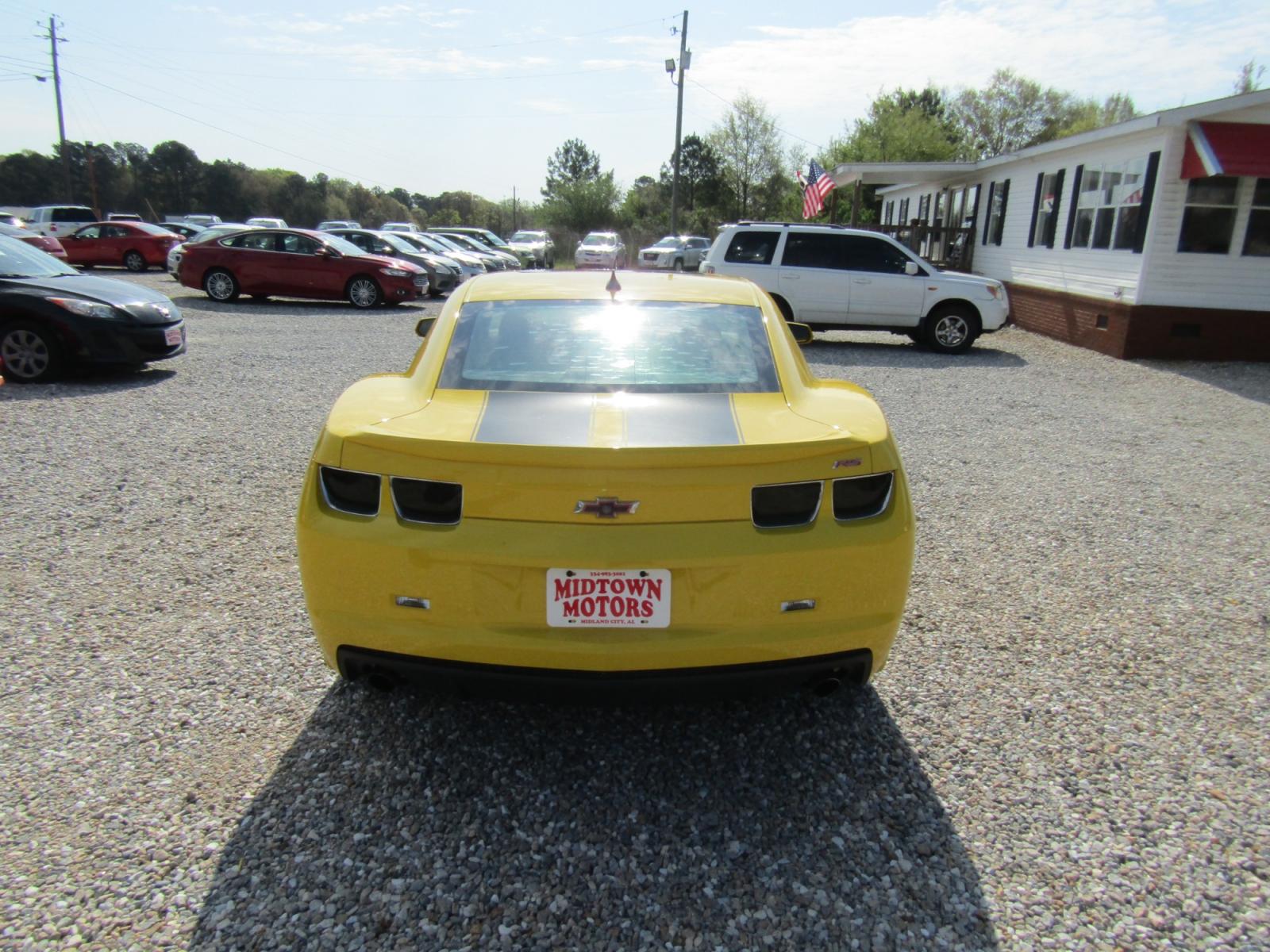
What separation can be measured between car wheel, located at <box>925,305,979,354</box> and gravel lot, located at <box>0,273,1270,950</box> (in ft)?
27.7

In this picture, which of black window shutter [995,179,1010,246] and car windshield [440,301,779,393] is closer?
car windshield [440,301,779,393]

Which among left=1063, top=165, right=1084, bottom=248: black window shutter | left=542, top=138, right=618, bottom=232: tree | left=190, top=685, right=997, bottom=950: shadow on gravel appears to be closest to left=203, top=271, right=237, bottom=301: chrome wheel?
left=1063, top=165, right=1084, bottom=248: black window shutter

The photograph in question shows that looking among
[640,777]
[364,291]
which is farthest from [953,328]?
[640,777]

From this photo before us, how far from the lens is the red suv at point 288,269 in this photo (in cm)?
1700

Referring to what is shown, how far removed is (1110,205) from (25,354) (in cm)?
1493

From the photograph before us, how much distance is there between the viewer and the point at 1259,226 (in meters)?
12.0

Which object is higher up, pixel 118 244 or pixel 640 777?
pixel 118 244

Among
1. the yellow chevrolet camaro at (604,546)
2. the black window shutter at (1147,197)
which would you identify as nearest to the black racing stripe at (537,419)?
the yellow chevrolet camaro at (604,546)

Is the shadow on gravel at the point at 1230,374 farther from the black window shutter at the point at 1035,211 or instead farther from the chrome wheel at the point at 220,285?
the chrome wheel at the point at 220,285

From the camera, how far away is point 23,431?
22.5ft

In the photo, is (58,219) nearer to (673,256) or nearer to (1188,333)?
(673,256)

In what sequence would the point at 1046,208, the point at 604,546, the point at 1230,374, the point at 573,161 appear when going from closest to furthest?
the point at 604,546
the point at 1230,374
the point at 1046,208
the point at 573,161

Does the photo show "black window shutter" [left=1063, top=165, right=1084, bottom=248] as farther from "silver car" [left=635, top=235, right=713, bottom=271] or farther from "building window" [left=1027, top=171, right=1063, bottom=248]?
"silver car" [left=635, top=235, right=713, bottom=271]

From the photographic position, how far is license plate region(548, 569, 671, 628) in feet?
7.51
